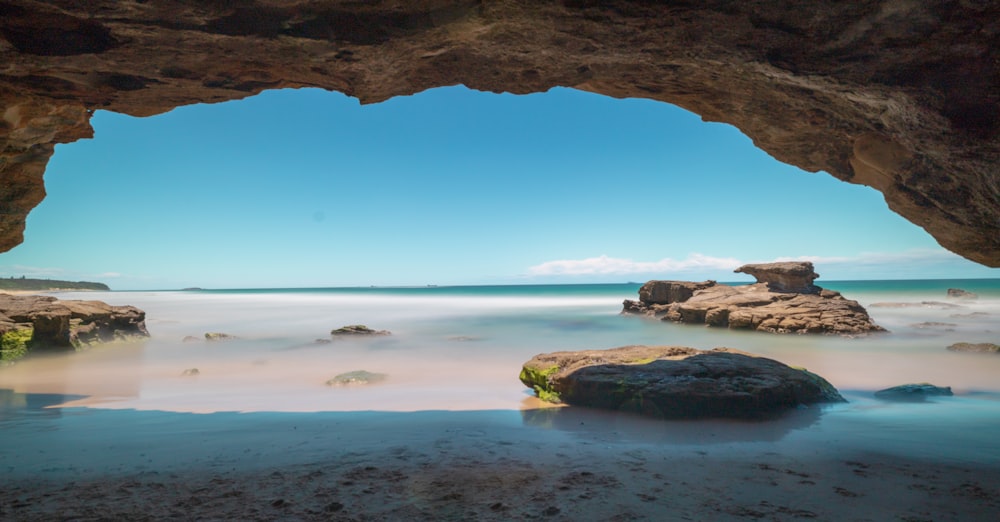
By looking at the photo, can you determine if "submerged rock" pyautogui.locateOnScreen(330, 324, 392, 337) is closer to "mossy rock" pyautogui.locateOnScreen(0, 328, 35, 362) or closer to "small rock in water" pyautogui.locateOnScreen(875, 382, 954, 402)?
"mossy rock" pyautogui.locateOnScreen(0, 328, 35, 362)

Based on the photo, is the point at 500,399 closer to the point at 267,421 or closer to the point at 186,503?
the point at 267,421

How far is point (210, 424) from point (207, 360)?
8.71 metres

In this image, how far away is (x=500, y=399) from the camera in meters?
8.71

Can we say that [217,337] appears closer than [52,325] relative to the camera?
No

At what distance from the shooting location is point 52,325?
1341 cm

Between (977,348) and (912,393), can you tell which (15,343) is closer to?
(912,393)

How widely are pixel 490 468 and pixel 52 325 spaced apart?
52.2ft

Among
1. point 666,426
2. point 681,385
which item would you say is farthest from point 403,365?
point 666,426

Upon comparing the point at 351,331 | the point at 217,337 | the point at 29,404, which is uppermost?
the point at 29,404

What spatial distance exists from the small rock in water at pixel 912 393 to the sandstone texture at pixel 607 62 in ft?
12.3

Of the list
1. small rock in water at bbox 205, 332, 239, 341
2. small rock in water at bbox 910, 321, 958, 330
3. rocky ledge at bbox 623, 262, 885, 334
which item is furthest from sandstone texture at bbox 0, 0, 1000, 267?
small rock in water at bbox 910, 321, 958, 330

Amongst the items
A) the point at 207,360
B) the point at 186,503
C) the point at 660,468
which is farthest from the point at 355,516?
the point at 207,360

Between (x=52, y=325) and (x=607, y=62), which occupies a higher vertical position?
(x=607, y=62)

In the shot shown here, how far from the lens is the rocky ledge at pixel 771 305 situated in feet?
65.9
